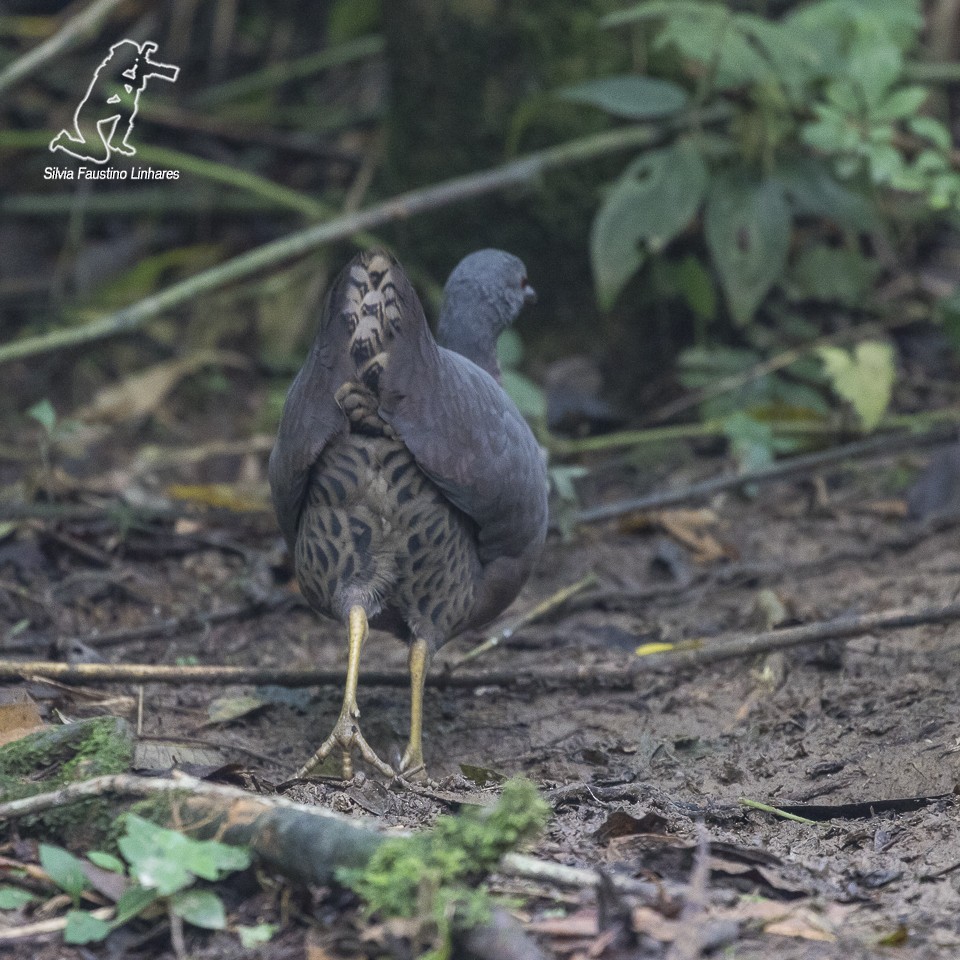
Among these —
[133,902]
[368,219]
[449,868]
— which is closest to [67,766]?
[133,902]

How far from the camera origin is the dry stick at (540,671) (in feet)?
12.2

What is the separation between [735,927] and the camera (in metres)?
2.24

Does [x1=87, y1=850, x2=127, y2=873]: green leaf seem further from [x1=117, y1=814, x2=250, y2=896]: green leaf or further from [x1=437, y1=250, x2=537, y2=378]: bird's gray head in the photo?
[x1=437, y1=250, x2=537, y2=378]: bird's gray head

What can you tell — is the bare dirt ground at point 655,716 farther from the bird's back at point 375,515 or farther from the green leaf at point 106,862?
the bird's back at point 375,515

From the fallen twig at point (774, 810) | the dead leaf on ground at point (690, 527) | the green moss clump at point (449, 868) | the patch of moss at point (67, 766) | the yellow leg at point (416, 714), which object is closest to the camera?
the green moss clump at point (449, 868)

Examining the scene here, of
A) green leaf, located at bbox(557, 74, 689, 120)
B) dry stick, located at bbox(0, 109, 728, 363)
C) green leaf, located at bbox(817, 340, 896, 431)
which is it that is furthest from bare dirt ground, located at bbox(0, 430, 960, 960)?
green leaf, located at bbox(557, 74, 689, 120)

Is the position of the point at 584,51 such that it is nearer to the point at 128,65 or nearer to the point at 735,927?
the point at 128,65

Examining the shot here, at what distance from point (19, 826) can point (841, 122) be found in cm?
435

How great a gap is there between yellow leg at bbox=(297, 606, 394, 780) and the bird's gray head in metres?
1.32

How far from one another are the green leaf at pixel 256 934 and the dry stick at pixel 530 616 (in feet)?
6.18

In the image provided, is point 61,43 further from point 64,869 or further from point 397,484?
point 64,869

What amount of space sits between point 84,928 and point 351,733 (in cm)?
121

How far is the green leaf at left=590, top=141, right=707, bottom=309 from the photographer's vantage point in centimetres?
586

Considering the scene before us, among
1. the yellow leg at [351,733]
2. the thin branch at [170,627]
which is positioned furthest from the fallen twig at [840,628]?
the thin branch at [170,627]
